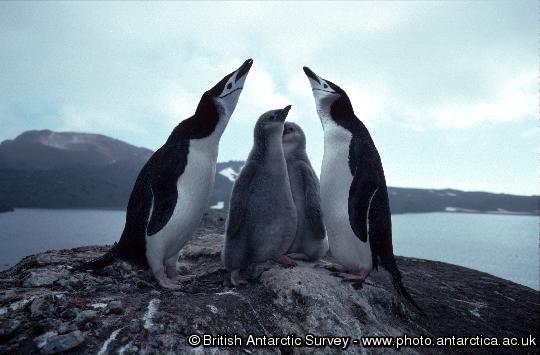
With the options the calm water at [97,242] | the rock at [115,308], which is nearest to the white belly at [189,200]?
the rock at [115,308]

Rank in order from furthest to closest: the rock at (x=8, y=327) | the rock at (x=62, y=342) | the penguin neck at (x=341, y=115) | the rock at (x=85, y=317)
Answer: the penguin neck at (x=341, y=115)
the rock at (x=85, y=317)
the rock at (x=8, y=327)
the rock at (x=62, y=342)

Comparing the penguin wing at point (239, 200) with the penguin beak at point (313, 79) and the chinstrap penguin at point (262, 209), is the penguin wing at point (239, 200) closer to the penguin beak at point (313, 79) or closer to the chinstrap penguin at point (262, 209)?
the chinstrap penguin at point (262, 209)

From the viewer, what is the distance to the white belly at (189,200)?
12.2 feet

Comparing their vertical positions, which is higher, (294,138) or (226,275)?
(294,138)

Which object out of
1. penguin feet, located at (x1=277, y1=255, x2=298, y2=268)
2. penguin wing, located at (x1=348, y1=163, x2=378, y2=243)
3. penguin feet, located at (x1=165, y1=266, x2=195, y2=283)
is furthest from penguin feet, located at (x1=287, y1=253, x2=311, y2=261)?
penguin feet, located at (x1=165, y1=266, x2=195, y2=283)

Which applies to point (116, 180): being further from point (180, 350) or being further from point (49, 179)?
point (180, 350)

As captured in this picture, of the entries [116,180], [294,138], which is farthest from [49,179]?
[294,138]

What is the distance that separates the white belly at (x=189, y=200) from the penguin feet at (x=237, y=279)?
0.69 m

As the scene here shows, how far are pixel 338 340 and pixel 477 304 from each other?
9.09ft

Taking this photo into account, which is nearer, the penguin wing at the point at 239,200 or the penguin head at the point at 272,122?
the penguin wing at the point at 239,200

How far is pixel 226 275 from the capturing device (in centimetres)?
419

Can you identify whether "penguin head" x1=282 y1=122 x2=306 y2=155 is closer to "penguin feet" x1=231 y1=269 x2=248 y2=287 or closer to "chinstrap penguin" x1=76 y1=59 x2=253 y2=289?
"chinstrap penguin" x1=76 y1=59 x2=253 y2=289

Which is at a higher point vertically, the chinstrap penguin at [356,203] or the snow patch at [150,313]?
the chinstrap penguin at [356,203]

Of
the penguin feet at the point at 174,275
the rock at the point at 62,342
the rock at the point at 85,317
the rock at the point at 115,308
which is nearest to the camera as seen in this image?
the rock at the point at 62,342
